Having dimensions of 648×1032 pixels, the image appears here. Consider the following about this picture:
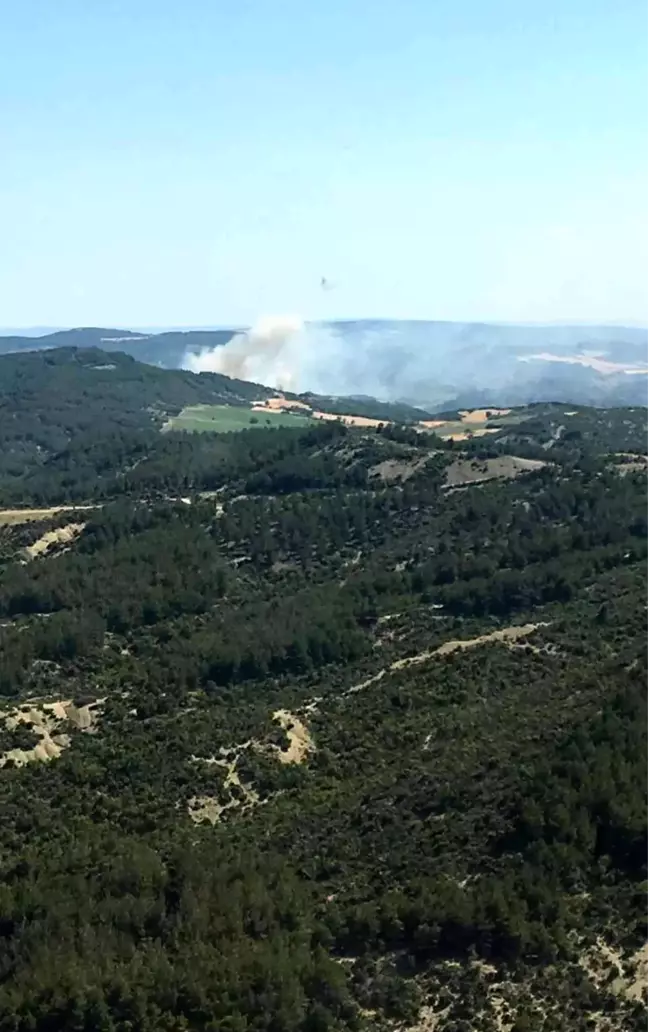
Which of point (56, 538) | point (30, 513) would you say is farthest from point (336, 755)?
point (30, 513)

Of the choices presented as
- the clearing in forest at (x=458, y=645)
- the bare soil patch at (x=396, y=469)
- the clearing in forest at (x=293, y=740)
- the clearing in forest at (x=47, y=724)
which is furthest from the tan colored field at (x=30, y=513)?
the clearing in forest at (x=293, y=740)

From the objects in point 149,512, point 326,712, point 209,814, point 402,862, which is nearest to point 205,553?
point 149,512

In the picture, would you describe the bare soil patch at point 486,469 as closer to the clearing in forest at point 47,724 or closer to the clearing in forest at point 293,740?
the clearing in forest at point 293,740

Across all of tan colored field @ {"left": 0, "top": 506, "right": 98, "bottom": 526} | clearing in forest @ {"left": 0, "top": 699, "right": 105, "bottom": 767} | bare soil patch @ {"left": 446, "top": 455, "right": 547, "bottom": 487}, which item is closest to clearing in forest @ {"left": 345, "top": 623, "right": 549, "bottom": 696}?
clearing in forest @ {"left": 0, "top": 699, "right": 105, "bottom": 767}

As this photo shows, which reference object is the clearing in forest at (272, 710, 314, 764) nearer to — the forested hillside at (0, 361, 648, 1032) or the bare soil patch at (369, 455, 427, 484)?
the forested hillside at (0, 361, 648, 1032)

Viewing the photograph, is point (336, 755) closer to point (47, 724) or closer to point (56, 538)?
point (47, 724)

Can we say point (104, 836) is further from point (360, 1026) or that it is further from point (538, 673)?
point (538, 673)
